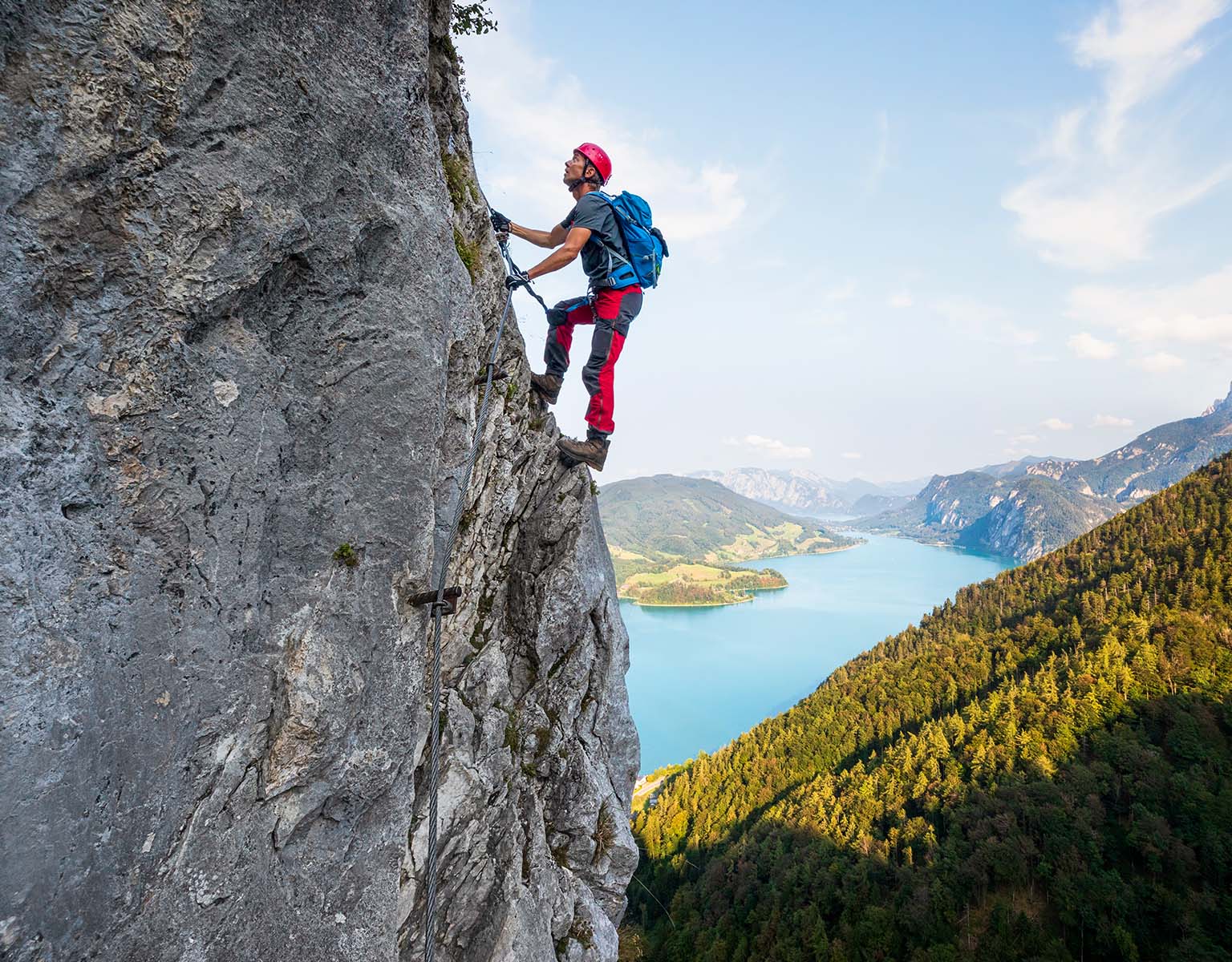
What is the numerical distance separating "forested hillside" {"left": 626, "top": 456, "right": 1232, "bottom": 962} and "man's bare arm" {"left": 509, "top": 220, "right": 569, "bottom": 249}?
4398 cm

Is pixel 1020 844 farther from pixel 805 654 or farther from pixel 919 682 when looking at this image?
pixel 805 654

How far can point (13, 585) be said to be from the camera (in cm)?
222

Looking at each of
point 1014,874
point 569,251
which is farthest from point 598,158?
point 1014,874

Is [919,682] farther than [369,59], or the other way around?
[919,682]

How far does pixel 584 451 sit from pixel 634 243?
2.28m

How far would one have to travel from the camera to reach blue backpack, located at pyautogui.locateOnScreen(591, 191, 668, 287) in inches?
226

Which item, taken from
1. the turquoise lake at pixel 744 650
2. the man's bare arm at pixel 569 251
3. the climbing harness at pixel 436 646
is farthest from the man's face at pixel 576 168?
the turquoise lake at pixel 744 650

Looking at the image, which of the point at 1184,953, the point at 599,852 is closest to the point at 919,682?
the point at 1184,953

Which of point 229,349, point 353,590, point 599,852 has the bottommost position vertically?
point 599,852

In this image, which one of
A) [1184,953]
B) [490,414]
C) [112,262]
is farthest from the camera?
[1184,953]

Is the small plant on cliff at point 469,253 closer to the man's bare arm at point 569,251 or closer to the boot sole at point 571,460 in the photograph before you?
the man's bare arm at point 569,251

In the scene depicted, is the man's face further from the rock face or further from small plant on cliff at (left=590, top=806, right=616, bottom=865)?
small plant on cliff at (left=590, top=806, right=616, bottom=865)

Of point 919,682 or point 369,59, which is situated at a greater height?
point 369,59

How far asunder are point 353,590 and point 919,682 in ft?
227
